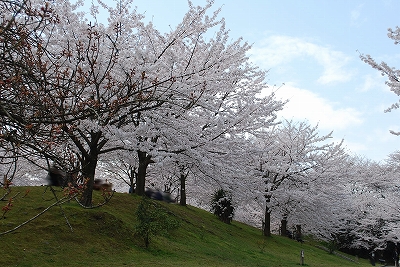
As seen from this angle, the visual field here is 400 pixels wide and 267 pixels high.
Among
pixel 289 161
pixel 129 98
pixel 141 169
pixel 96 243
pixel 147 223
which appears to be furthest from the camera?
pixel 289 161

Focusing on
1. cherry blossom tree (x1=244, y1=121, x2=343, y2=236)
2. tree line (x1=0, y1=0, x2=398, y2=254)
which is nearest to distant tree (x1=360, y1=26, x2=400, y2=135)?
tree line (x1=0, y1=0, x2=398, y2=254)

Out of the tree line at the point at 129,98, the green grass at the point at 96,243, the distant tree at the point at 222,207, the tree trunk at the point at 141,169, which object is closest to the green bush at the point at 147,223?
the green grass at the point at 96,243

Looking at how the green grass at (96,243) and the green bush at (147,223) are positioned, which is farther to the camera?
the green bush at (147,223)

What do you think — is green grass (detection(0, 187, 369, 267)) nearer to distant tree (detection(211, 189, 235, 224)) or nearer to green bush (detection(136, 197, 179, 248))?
green bush (detection(136, 197, 179, 248))

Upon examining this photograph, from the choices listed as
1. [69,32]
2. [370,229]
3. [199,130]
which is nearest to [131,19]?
[69,32]

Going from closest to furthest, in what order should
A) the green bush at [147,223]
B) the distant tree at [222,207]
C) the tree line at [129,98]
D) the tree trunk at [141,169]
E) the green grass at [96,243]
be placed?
the tree line at [129,98] → the green grass at [96,243] → the green bush at [147,223] → the tree trunk at [141,169] → the distant tree at [222,207]

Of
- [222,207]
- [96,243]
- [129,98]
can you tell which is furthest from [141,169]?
[129,98]

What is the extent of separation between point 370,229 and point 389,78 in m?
25.3

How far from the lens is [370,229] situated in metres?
31.7

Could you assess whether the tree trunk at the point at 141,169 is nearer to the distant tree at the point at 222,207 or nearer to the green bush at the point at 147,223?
the green bush at the point at 147,223

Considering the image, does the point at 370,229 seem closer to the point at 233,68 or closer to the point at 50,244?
the point at 233,68

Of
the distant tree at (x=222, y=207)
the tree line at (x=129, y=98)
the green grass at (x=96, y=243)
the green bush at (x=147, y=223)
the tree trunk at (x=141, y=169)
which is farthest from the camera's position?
the distant tree at (x=222, y=207)

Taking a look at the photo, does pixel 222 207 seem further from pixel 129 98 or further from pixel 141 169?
pixel 129 98

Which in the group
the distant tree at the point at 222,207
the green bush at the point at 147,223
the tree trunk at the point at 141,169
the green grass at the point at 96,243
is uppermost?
the tree trunk at the point at 141,169
